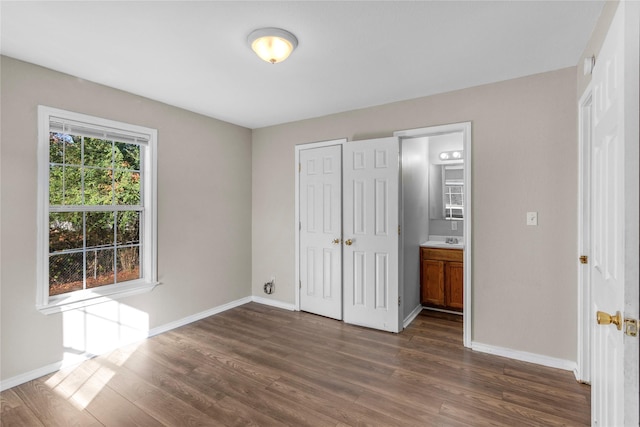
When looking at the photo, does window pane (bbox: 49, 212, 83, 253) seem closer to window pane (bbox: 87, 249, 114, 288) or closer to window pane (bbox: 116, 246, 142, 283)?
window pane (bbox: 87, 249, 114, 288)

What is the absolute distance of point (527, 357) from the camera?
271 centimetres

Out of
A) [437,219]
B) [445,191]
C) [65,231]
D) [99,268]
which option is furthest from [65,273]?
[445,191]

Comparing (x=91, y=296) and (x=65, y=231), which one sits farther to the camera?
(x=91, y=296)

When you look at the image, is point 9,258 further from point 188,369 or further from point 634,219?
point 634,219

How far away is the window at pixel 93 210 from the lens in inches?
102

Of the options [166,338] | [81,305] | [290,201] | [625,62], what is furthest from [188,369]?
[625,62]

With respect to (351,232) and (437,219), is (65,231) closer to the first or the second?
(351,232)

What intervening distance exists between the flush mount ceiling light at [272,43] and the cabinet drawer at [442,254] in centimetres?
307

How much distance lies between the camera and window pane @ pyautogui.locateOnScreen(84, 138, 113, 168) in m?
2.87

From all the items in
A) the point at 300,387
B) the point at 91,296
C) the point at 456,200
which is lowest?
the point at 300,387

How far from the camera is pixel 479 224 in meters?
2.94

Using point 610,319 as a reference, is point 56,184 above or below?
above

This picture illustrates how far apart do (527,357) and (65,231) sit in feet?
14.0

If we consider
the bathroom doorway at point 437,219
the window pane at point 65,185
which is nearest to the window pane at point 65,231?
the window pane at point 65,185
